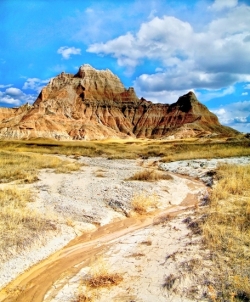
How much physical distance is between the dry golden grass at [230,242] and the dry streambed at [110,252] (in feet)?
1.75

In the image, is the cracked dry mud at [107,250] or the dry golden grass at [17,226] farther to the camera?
the dry golden grass at [17,226]

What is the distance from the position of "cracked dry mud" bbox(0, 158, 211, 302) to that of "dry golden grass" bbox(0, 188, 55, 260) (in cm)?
31

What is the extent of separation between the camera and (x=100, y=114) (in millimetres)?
165875

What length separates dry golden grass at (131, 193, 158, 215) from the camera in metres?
13.1

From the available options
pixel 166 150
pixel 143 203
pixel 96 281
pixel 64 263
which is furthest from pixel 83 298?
pixel 166 150

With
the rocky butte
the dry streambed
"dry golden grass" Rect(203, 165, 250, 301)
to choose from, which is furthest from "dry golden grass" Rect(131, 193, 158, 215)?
the rocky butte

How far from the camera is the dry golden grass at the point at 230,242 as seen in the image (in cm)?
602

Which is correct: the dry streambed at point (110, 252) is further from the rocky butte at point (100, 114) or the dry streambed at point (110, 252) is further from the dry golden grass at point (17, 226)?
the rocky butte at point (100, 114)

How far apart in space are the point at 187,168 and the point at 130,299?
22.2 meters

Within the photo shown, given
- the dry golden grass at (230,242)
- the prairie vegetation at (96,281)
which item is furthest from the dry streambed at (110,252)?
the dry golden grass at (230,242)

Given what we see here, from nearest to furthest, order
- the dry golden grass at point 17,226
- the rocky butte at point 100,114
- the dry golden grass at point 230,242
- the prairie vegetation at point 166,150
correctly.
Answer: the dry golden grass at point 230,242
the dry golden grass at point 17,226
the prairie vegetation at point 166,150
the rocky butte at point 100,114

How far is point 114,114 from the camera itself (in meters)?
170

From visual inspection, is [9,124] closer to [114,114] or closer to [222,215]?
[114,114]

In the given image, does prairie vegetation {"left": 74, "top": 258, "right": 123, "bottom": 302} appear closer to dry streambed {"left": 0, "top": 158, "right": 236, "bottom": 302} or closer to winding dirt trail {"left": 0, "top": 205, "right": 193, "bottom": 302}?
dry streambed {"left": 0, "top": 158, "right": 236, "bottom": 302}
